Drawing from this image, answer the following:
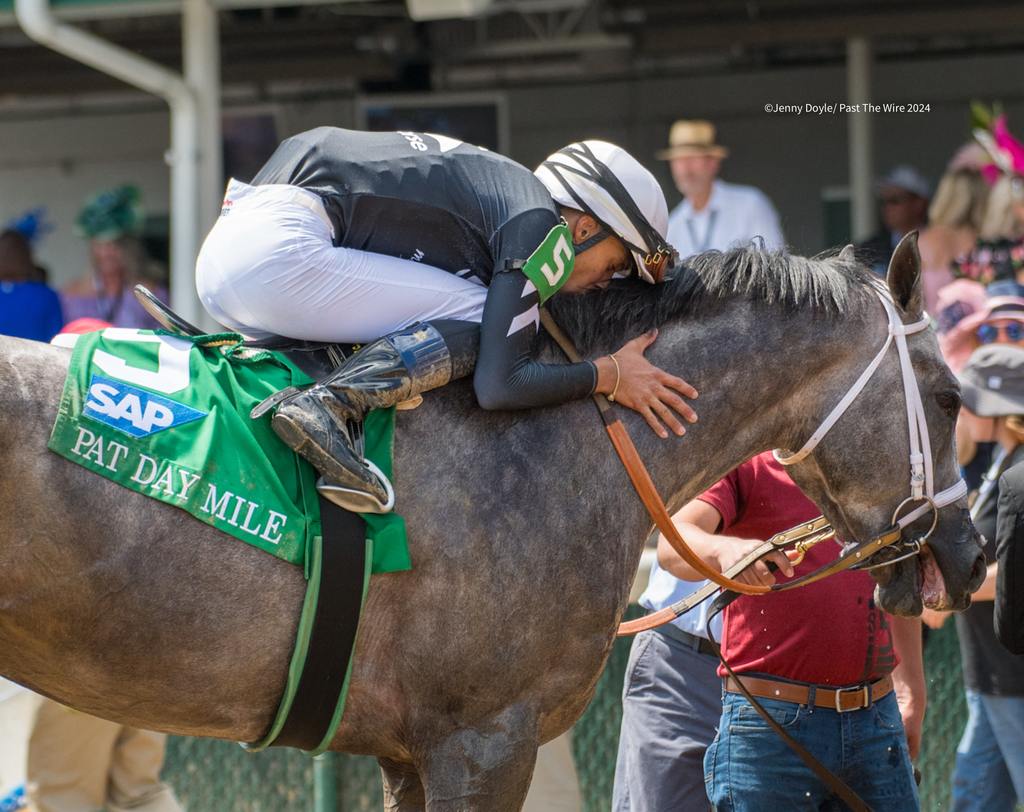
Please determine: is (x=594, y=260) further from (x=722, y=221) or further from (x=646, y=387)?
(x=722, y=221)

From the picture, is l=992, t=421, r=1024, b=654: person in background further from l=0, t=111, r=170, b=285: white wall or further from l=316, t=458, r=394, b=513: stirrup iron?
l=0, t=111, r=170, b=285: white wall

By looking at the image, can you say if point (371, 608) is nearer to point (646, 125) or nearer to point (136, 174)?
point (646, 125)

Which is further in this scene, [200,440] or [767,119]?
[767,119]

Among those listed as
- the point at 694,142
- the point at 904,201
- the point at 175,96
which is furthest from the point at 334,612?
the point at 904,201

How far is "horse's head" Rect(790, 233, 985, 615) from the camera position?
11.6 feet

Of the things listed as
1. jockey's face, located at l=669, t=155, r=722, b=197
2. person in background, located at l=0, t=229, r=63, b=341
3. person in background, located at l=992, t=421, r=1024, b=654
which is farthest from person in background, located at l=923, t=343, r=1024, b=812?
person in background, located at l=0, t=229, r=63, b=341

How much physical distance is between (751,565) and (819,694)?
1.39 ft

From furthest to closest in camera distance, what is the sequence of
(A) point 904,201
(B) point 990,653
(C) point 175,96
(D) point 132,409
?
1. (A) point 904,201
2. (C) point 175,96
3. (B) point 990,653
4. (D) point 132,409

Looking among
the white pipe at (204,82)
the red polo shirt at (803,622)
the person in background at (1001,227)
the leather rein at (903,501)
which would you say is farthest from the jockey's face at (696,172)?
the leather rein at (903,501)

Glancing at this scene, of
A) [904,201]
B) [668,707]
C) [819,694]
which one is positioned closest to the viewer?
[819,694]

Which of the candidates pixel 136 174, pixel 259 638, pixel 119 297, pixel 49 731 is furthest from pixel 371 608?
pixel 136 174

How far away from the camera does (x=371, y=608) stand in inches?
122

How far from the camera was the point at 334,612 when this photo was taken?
3.02 m

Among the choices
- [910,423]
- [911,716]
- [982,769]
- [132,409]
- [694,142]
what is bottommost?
[982,769]
